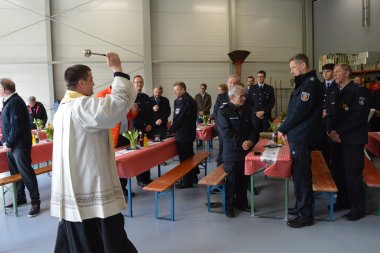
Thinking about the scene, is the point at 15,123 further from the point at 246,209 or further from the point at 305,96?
the point at 305,96

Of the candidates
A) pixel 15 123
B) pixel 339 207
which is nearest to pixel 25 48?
pixel 15 123

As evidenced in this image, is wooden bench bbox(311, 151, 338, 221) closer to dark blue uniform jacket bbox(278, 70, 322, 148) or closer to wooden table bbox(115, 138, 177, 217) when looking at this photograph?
dark blue uniform jacket bbox(278, 70, 322, 148)

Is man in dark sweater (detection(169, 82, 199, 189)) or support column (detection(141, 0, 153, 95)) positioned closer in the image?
man in dark sweater (detection(169, 82, 199, 189))

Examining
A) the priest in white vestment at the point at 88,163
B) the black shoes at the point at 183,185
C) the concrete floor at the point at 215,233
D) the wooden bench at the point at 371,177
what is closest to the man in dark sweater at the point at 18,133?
the concrete floor at the point at 215,233

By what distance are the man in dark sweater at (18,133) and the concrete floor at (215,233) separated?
1.42 ft

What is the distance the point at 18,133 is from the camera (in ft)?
12.8

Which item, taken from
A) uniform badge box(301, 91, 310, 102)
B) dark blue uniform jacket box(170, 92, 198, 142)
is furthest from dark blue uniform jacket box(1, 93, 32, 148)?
uniform badge box(301, 91, 310, 102)

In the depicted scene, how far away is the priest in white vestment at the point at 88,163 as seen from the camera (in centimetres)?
188

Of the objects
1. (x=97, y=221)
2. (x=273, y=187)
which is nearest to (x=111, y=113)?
(x=97, y=221)

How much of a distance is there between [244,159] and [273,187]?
56.9 inches

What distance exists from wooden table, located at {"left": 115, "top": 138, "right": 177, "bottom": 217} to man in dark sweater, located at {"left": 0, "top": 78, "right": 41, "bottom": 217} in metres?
1.08

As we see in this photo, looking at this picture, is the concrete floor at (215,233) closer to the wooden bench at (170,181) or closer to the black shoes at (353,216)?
the black shoes at (353,216)

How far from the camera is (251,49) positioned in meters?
11.7

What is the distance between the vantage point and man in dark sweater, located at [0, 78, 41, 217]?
12.8 ft
